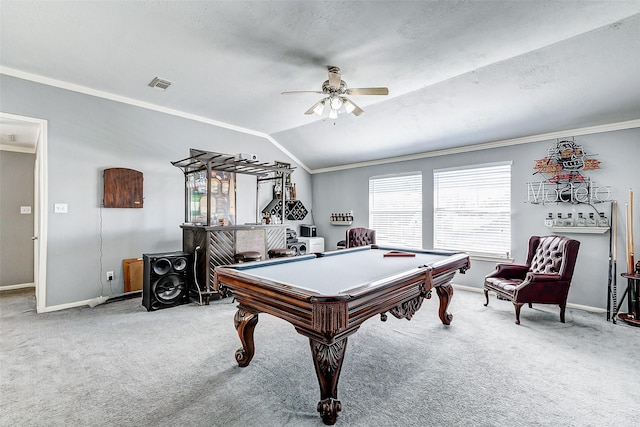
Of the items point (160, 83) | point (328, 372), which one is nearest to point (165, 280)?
point (160, 83)

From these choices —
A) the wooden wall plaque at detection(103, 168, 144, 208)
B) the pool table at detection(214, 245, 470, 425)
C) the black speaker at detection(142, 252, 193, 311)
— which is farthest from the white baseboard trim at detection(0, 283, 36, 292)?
the pool table at detection(214, 245, 470, 425)

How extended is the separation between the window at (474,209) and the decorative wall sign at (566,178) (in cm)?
43

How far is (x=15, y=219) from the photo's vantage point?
5047 millimetres

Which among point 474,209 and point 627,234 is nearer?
point 627,234

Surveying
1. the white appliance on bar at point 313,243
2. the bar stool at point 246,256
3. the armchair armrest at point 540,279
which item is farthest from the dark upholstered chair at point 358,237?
the armchair armrest at point 540,279

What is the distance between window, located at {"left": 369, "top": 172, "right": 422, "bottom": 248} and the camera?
5648mm

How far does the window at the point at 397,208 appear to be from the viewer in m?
5.65

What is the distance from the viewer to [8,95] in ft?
11.6

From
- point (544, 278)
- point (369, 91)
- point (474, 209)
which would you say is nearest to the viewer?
point (369, 91)

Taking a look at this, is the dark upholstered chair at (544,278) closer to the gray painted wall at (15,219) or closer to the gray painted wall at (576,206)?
the gray painted wall at (576,206)

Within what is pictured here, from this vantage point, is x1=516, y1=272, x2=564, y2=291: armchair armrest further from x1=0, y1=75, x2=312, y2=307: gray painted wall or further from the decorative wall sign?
x1=0, y1=75, x2=312, y2=307: gray painted wall

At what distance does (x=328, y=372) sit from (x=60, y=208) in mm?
4273

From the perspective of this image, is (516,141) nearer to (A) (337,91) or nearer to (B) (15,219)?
(A) (337,91)

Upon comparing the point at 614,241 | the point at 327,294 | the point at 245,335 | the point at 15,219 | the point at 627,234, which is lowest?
the point at 245,335
